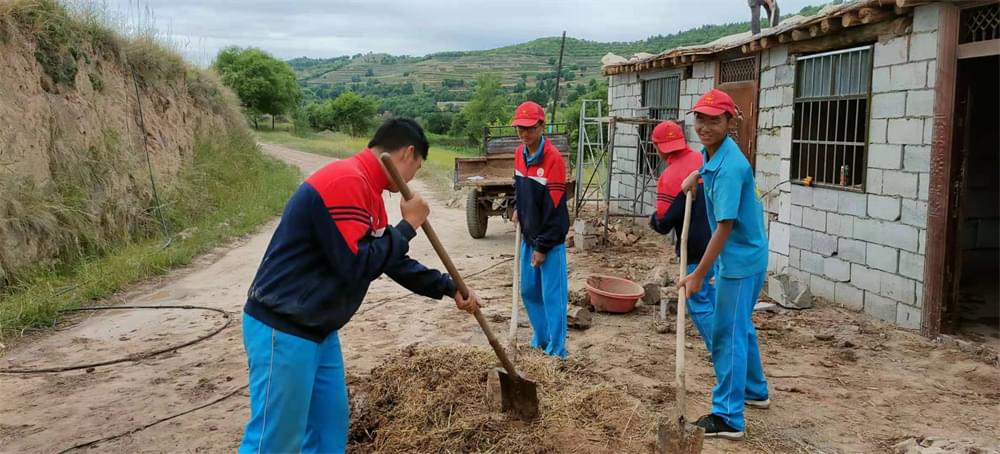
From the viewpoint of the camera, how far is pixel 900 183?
6.11 meters

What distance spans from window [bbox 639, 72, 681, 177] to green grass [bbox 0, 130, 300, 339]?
683 cm

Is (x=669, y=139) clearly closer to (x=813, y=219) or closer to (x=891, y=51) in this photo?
(x=891, y=51)

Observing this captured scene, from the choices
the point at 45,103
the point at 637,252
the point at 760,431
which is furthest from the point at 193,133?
the point at 760,431

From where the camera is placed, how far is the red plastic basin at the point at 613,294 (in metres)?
6.65

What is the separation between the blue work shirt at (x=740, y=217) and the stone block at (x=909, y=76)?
3.23 metres

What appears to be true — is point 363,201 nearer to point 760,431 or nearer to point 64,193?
point 760,431

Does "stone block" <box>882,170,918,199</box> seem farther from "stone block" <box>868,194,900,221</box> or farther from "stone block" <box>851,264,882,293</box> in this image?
"stone block" <box>851,264,882,293</box>

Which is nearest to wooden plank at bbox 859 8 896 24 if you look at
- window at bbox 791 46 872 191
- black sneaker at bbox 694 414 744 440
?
window at bbox 791 46 872 191

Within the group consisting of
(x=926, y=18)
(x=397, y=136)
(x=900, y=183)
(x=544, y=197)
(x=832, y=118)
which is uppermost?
(x=926, y=18)

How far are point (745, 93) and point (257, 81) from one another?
44211mm

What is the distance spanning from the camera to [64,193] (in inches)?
352

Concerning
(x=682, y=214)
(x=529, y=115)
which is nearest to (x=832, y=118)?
(x=682, y=214)

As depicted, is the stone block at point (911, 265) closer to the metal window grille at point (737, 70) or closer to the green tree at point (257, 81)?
the metal window grille at point (737, 70)

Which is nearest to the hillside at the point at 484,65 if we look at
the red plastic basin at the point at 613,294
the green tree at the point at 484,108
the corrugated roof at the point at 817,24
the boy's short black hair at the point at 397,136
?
the green tree at the point at 484,108
